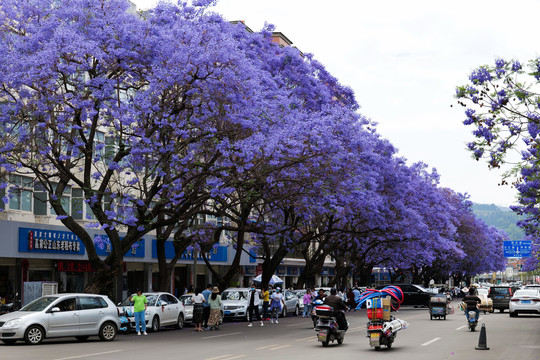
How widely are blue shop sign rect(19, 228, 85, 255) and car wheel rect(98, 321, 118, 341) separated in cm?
1132

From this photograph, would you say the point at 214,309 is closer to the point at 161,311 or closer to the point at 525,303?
the point at 161,311

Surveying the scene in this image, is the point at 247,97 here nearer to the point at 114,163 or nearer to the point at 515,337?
the point at 114,163

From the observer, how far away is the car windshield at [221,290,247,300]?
3922 centimetres

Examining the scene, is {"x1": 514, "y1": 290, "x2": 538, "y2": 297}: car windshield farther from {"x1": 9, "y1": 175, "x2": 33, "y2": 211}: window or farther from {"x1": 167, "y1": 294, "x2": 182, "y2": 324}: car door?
{"x1": 9, "y1": 175, "x2": 33, "y2": 211}: window

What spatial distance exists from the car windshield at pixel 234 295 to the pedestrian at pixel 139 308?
434 inches

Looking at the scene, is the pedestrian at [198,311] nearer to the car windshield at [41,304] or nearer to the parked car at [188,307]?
the parked car at [188,307]

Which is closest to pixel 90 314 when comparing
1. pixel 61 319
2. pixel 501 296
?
pixel 61 319

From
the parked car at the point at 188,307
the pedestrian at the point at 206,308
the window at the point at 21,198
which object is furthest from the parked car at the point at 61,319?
the window at the point at 21,198

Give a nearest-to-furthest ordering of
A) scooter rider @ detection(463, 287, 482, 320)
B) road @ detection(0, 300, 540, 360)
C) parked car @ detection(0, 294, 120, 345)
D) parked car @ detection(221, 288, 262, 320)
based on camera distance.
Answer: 1. road @ detection(0, 300, 540, 360)
2. parked car @ detection(0, 294, 120, 345)
3. scooter rider @ detection(463, 287, 482, 320)
4. parked car @ detection(221, 288, 262, 320)

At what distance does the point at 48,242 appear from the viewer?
36.5 metres

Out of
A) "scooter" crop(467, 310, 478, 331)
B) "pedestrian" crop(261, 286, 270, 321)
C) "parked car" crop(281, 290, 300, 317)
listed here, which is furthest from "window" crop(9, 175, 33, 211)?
"scooter" crop(467, 310, 478, 331)

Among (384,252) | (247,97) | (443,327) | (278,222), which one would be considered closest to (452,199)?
(384,252)

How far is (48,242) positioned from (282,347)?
18.4m

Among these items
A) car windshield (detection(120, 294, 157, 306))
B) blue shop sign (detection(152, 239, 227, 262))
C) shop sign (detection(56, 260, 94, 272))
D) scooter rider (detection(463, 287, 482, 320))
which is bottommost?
scooter rider (detection(463, 287, 482, 320))
